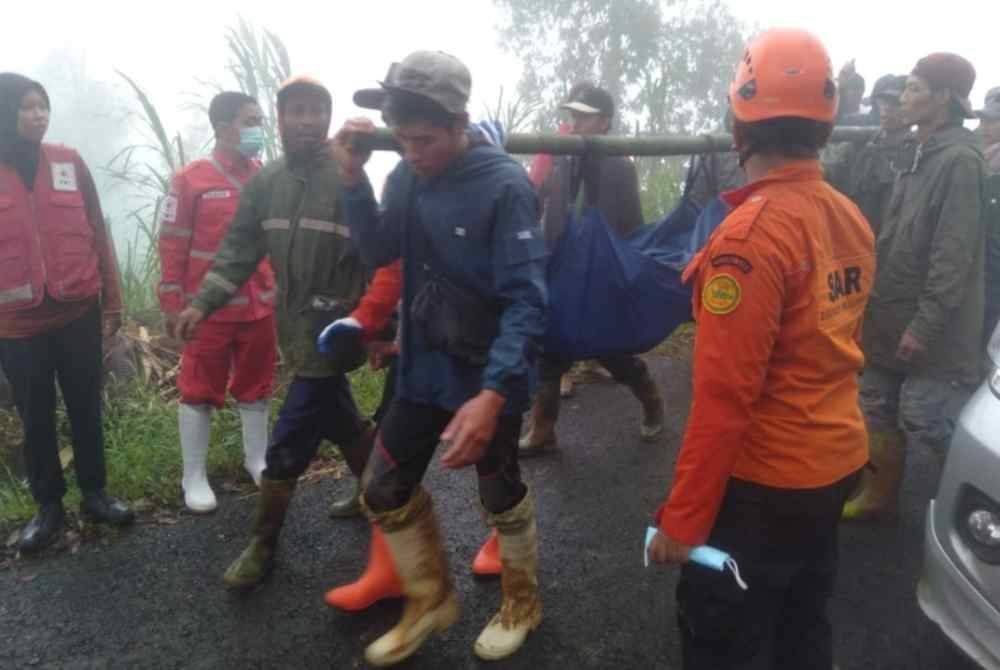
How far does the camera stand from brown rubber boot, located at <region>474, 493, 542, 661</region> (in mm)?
2641

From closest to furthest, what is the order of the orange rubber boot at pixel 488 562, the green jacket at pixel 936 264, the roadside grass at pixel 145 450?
the green jacket at pixel 936 264 → the orange rubber boot at pixel 488 562 → the roadside grass at pixel 145 450

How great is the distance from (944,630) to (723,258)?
151cm

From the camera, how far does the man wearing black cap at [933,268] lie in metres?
3.03

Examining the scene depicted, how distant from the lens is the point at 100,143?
53.3 m

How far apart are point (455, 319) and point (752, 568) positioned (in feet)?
3.58

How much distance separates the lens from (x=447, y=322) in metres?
2.35

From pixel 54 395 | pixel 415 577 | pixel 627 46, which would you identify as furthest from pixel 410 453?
pixel 627 46

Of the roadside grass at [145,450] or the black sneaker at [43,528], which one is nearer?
the black sneaker at [43,528]

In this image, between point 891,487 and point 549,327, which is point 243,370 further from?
point 891,487

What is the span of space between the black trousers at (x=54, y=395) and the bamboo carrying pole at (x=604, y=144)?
2.07 m

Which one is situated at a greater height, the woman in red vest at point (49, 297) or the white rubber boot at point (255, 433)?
the woman in red vest at point (49, 297)

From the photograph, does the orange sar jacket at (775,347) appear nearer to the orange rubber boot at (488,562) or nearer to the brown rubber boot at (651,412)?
the orange rubber boot at (488,562)

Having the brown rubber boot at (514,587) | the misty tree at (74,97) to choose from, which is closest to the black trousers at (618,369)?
the brown rubber boot at (514,587)

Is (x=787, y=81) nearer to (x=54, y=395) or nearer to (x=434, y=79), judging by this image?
(x=434, y=79)
